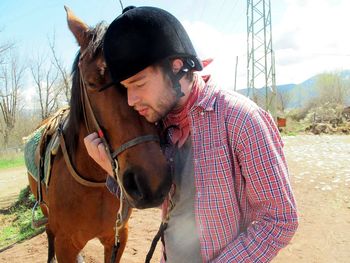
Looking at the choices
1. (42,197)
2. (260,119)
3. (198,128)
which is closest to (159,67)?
(198,128)

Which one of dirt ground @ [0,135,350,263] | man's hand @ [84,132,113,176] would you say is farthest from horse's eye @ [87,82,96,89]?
dirt ground @ [0,135,350,263]

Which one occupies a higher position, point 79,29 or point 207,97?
point 79,29

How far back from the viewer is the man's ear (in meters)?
1.29

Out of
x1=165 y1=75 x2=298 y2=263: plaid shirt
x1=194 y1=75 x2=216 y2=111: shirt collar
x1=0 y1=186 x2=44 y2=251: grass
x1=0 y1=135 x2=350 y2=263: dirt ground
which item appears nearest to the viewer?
x1=165 y1=75 x2=298 y2=263: plaid shirt

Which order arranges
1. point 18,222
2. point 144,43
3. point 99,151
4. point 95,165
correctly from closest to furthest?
point 144,43 → point 99,151 → point 95,165 → point 18,222

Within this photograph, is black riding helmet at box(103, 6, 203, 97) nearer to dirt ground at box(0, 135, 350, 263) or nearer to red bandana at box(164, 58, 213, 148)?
red bandana at box(164, 58, 213, 148)

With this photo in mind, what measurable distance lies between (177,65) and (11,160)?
883 inches

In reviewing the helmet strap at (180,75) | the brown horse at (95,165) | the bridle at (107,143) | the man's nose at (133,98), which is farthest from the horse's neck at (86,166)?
the helmet strap at (180,75)

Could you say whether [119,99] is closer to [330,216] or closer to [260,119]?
[260,119]

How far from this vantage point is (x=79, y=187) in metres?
2.30

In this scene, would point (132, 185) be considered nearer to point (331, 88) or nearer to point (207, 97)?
point (207, 97)

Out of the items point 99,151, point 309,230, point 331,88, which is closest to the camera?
point 99,151

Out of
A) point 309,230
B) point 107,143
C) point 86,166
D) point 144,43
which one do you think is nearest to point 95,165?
point 86,166

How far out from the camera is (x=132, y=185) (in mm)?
1375
